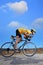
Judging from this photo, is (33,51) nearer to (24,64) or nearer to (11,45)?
(11,45)

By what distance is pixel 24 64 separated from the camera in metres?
7.99

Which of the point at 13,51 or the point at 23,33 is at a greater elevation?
the point at 23,33

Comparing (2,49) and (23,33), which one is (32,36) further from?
(2,49)

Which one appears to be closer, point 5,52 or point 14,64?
point 14,64

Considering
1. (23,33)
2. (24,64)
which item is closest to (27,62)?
(24,64)

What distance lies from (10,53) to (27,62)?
1.90 m

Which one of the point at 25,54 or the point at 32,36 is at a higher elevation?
the point at 32,36

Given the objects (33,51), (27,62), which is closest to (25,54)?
(33,51)

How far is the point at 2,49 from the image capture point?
10398mm

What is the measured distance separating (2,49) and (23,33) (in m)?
1.23

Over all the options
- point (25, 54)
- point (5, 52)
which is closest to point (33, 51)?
point (25, 54)

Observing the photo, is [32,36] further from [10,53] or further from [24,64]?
[24,64]

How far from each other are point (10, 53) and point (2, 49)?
1.59ft

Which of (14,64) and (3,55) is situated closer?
(14,64)
